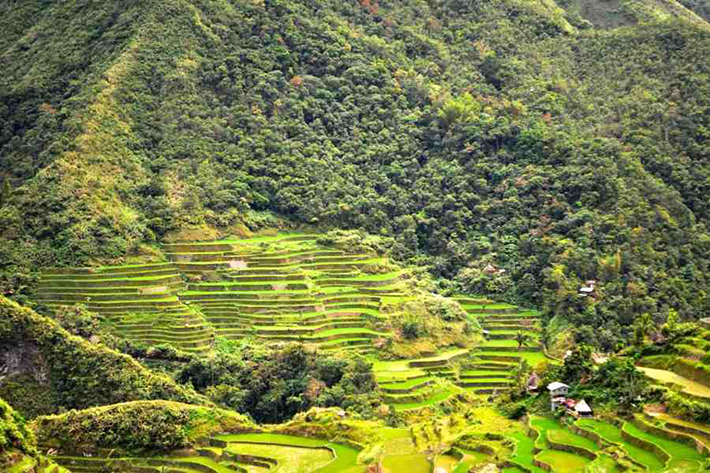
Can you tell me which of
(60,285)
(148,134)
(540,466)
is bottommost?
(60,285)

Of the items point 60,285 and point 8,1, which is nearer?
point 60,285

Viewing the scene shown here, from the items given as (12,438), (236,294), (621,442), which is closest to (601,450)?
(621,442)

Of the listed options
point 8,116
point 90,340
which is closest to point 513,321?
point 90,340

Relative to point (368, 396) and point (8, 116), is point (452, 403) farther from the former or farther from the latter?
point (8, 116)

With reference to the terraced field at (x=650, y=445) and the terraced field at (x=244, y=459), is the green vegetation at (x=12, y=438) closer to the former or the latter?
the terraced field at (x=244, y=459)

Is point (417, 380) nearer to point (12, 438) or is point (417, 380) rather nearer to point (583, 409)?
point (583, 409)
